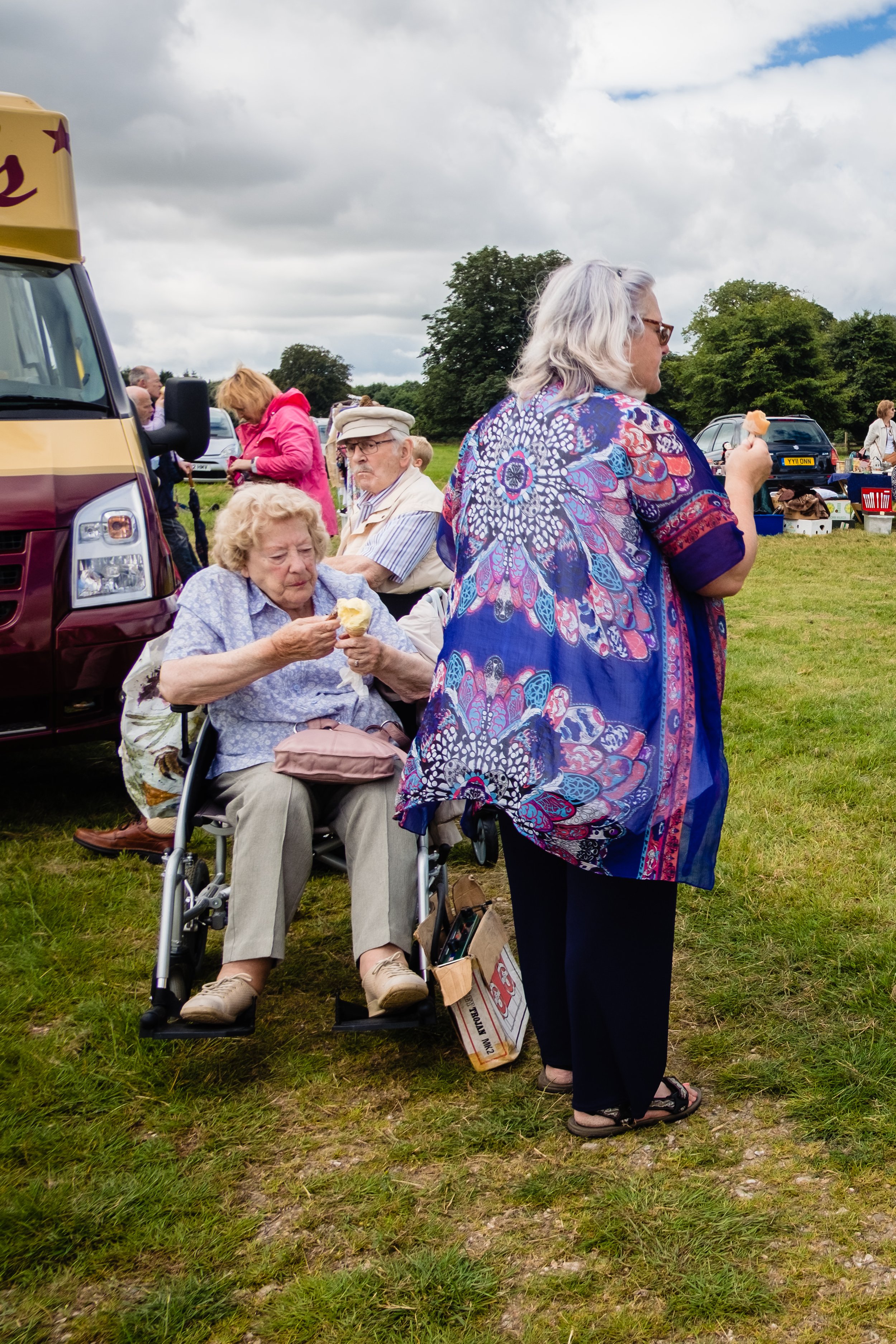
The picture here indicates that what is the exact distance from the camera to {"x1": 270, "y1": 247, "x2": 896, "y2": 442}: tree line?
155 feet

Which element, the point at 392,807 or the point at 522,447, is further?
the point at 392,807

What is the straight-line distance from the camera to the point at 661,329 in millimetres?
2531

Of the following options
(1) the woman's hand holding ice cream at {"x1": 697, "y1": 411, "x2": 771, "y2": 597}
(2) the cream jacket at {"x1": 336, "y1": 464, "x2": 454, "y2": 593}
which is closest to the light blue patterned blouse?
(2) the cream jacket at {"x1": 336, "y1": 464, "x2": 454, "y2": 593}

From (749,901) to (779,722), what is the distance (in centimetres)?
251

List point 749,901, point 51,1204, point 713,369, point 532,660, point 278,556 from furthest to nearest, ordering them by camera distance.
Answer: point 713,369 → point 749,901 → point 278,556 → point 51,1204 → point 532,660

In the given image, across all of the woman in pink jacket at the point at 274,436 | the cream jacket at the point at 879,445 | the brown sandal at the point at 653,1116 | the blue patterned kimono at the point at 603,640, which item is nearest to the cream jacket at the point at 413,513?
the blue patterned kimono at the point at 603,640

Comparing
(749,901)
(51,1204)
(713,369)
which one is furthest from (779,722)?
(713,369)

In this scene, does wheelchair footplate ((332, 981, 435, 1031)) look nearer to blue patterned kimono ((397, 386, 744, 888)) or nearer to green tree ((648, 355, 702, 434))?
blue patterned kimono ((397, 386, 744, 888))

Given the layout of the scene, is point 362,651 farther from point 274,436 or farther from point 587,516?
point 274,436

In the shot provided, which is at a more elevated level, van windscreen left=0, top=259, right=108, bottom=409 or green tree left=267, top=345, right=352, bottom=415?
green tree left=267, top=345, right=352, bottom=415

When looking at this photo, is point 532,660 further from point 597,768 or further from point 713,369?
point 713,369

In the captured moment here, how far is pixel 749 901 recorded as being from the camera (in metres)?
4.04

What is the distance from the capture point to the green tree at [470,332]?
207 ft

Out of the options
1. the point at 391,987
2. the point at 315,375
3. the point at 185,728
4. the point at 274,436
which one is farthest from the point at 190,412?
the point at 315,375
